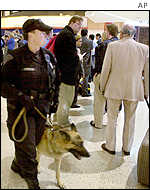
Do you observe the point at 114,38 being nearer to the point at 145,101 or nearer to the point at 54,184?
the point at 145,101

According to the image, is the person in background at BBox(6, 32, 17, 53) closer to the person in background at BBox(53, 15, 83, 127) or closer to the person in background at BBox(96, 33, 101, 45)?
the person in background at BBox(53, 15, 83, 127)

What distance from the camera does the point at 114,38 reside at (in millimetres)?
1940

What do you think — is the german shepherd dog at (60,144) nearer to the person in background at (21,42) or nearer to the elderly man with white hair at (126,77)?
the elderly man with white hair at (126,77)

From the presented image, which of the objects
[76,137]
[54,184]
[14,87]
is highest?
[14,87]

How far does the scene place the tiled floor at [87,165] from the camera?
168 centimetres

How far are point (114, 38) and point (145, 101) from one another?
0.54m

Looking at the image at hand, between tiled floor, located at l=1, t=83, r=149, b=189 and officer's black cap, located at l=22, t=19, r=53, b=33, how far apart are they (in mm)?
474

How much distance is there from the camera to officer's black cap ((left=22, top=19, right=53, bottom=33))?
152 cm

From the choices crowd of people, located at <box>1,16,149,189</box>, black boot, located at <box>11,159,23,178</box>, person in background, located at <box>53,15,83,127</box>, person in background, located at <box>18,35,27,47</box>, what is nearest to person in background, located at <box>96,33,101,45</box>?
→ crowd of people, located at <box>1,16,149,189</box>

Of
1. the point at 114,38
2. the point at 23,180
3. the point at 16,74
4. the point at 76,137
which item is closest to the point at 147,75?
the point at 114,38

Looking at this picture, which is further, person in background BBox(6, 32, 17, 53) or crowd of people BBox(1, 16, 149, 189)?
person in background BBox(6, 32, 17, 53)

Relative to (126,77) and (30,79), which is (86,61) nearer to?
(126,77)

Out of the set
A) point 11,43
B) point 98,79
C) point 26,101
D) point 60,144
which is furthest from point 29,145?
point 98,79
